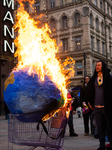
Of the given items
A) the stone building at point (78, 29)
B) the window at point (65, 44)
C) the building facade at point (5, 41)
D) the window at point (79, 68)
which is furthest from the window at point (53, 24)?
the building facade at point (5, 41)

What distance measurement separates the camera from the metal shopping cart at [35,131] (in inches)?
141

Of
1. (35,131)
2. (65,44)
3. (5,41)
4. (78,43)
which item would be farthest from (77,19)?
(35,131)

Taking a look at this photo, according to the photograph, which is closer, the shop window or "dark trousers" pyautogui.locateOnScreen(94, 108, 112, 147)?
"dark trousers" pyautogui.locateOnScreen(94, 108, 112, 147)

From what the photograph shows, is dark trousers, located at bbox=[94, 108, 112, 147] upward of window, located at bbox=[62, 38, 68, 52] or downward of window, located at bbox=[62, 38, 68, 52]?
downward

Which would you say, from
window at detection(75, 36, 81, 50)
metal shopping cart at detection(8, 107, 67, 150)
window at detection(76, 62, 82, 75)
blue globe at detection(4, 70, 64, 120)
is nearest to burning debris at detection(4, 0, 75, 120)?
blue globe at detection(4, 70, 64, 120)

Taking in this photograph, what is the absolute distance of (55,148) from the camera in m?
3.69

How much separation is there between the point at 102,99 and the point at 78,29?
30.2 m

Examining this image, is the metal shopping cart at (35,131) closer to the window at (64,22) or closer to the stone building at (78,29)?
the stone building at (78,29)

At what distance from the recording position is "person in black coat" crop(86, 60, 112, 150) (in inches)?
197

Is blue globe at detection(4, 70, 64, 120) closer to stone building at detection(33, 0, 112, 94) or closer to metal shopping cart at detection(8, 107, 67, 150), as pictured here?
metal shopping cart at detection(8, 107, 67, 150)

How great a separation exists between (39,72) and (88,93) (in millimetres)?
1763

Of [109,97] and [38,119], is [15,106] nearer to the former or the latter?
[38,119]

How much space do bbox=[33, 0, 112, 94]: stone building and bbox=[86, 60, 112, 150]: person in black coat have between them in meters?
27.1

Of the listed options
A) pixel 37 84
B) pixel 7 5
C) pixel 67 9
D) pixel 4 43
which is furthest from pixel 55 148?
pixel 67 9
